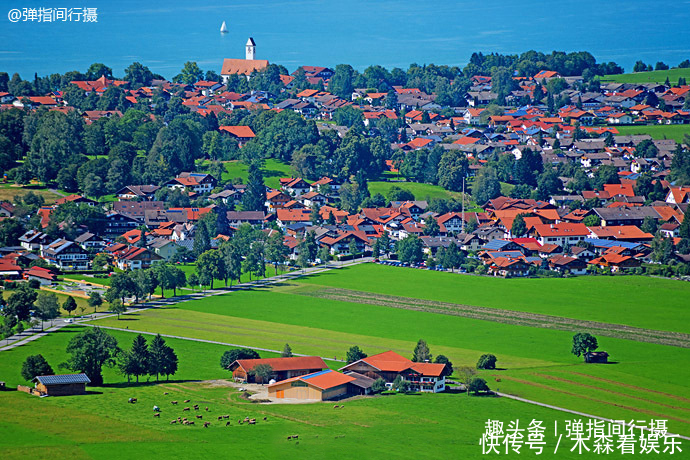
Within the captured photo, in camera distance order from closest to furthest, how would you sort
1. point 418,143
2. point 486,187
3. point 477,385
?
point 477,385 → point 486,187 → point 418,143

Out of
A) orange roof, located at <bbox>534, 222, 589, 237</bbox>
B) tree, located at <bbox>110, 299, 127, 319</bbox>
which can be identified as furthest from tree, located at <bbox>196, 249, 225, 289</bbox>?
orange roof, located at <bbox>534, 222, 589, 237</bbox>

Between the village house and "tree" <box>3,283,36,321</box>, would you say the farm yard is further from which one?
the village house

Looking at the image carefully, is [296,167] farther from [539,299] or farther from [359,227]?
[539,299]

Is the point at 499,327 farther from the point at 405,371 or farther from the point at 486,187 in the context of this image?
the point at 486,187

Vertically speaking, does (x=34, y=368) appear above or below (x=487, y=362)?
above

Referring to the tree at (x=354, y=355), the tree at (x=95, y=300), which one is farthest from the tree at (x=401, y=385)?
the tree at (x=95, y=300)

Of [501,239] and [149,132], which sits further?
[149,132]

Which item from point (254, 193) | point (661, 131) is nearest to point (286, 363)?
point (254, 193)

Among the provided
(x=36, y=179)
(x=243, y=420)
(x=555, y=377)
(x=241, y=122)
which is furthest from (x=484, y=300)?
(x=241, y=122)
